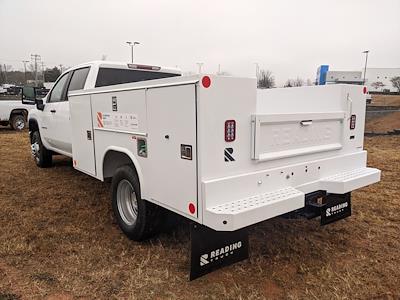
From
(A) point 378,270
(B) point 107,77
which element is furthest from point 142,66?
(A) point 378,270

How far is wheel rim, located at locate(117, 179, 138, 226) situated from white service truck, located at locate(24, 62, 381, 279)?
0.01 m

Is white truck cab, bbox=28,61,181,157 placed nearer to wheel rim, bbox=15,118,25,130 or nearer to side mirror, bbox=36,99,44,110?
side mirror, bbox=36,99,44,110

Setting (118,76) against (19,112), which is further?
Result: (19,112)

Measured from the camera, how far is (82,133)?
4547 millimetres

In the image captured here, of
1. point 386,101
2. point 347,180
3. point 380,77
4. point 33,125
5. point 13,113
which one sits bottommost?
point 386,101

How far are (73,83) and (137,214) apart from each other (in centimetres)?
286

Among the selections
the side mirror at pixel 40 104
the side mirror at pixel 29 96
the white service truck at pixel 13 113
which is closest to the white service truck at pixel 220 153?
the side mirror at pixel 40 104

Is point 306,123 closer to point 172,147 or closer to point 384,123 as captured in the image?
point 172,147

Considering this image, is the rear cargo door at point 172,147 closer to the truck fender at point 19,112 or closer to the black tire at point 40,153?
the black tire at point 40,153

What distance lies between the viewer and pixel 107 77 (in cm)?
498

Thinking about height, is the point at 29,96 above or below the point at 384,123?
above

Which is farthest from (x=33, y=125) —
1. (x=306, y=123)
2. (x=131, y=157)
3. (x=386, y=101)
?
(x=386, y=101)

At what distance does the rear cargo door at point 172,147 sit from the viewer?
102 inches

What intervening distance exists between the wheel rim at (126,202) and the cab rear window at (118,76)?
5.78 ft
